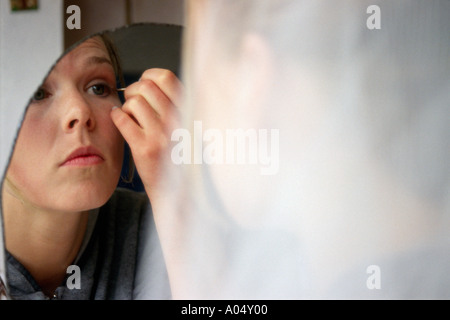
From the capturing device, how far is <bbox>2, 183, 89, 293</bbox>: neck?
747 mm

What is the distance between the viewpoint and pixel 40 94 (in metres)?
Answer: 0.73

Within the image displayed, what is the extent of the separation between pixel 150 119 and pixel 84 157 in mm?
122

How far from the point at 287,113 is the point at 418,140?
249mm

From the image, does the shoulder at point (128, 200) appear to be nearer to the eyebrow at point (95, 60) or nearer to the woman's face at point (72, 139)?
the woman's face at point (72, 139)

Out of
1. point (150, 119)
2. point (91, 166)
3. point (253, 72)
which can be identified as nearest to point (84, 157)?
point (91, 166)

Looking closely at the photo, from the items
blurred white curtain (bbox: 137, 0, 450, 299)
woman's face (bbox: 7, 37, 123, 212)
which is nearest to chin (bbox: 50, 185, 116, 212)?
woman's face (bbox: 7, 37, 123, 212)

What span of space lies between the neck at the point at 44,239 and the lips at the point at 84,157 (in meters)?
0.08

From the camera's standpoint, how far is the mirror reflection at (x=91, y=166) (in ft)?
2.42

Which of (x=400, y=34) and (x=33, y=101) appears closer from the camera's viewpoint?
(x=33, y=101)

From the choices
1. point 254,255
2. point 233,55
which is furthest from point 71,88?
point 254,255

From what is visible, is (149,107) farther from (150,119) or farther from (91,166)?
(91,166)

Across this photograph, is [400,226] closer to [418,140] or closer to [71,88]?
[418,140]

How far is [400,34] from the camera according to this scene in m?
0.85

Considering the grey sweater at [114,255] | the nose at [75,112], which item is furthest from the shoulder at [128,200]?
the nose at [75,112]
